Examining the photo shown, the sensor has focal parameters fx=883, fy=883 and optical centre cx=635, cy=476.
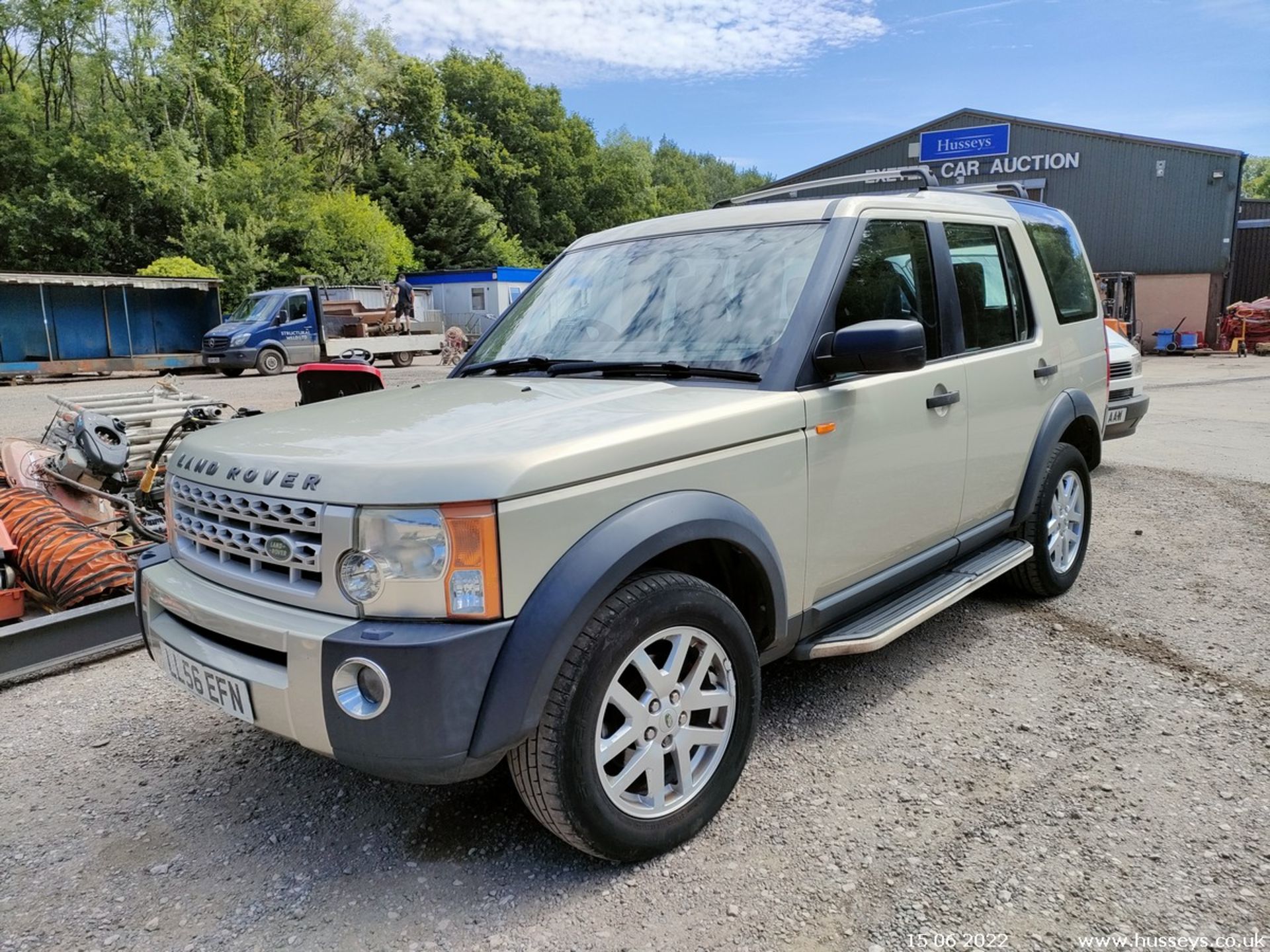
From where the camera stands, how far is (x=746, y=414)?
275cm

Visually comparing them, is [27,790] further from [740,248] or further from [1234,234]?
[1234,234]

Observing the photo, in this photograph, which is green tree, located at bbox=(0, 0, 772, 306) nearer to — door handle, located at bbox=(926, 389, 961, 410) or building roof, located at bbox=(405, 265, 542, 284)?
building roof, located at bbox=(405, 265, 542, 284)

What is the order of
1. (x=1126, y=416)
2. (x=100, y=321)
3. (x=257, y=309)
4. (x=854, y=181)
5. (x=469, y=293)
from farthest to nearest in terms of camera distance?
(x=469, y=293) → (x=100, y=321) → (x=257, y=309) → (x=1126, y=416) → (x=854, y=181)

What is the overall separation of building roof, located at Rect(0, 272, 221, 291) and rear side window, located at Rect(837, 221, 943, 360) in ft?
77.8

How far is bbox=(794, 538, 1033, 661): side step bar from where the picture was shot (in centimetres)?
306

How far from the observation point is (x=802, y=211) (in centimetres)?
342

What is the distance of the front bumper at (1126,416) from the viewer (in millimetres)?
7598

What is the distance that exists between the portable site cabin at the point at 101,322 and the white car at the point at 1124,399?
21708 millimetres

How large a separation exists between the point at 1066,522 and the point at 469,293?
31.9 m

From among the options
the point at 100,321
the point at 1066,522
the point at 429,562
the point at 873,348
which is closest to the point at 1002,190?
the point at 1066,522

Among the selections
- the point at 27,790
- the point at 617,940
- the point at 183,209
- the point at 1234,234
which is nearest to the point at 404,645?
the point at 617,940

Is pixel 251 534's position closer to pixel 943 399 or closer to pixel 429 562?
pixel 429 562

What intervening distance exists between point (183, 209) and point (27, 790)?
34.9m

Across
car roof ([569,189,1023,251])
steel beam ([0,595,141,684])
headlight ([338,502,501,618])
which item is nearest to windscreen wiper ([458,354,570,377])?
car roof ([569,189,1023,251])
